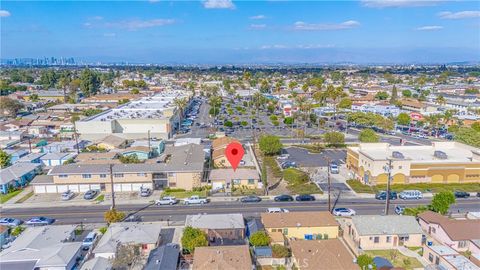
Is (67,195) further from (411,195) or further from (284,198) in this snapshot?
(411,195)

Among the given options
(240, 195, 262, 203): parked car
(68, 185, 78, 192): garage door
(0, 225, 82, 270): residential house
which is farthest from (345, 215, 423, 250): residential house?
(68, 185, 78, 192): garage door

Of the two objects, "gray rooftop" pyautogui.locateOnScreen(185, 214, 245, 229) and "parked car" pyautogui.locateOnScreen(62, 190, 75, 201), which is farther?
"parked car" pyautogui.locateOnScreen(62, 190, 75, 201)

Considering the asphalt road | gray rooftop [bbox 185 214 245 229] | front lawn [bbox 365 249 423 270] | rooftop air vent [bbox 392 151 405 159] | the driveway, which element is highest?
rooftop air vent [bbox 392 151 405 159]

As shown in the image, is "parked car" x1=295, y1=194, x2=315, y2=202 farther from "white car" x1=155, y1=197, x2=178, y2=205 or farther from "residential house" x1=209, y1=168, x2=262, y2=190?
"white car" x1=155, y1=197, x2=178, y2=205

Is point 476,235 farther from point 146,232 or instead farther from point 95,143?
point 95,143

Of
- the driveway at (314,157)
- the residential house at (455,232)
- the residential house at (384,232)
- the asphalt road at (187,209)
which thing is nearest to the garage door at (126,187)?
the asphalt road at (187,209)

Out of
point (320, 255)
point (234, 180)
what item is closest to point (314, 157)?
point (234, 180)
